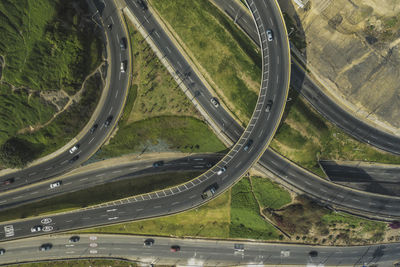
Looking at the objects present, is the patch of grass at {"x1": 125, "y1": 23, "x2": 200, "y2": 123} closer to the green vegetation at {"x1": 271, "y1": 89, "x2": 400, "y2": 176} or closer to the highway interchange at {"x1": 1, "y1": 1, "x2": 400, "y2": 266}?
the highway interchange at {"x1": 1, "y1": 1, "x2": 400, "y2": 266}

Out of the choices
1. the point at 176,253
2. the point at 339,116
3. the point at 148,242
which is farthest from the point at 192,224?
the point at 339,116

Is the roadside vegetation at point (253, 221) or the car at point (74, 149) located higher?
the car at point (74, 149)

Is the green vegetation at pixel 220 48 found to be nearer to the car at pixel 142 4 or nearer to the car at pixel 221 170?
the car at pixel 142 4

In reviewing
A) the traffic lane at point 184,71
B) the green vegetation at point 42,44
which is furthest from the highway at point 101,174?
the green vegetation at point 42,44

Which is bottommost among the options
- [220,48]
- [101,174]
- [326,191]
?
[326,191]

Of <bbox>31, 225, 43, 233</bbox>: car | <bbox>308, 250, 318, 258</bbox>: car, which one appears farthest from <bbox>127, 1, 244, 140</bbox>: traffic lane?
<bbox>31, 225, 43, 233</bbox>: car

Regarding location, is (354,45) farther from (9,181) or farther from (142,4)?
Answer: (9,181)

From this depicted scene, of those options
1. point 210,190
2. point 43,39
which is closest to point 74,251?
point 210,190
